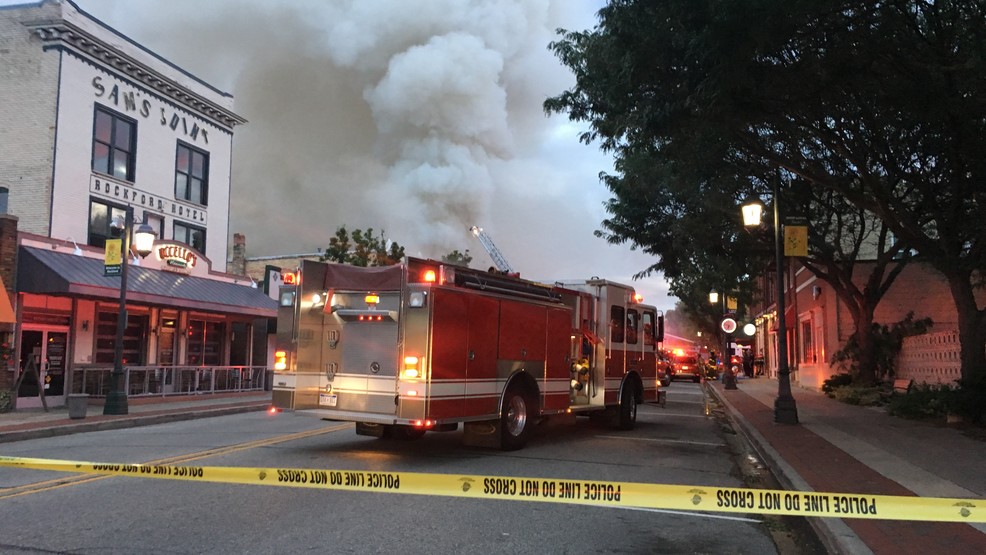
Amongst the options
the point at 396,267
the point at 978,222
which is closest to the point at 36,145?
the point at 396,267

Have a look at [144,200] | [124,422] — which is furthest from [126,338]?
[124,422]

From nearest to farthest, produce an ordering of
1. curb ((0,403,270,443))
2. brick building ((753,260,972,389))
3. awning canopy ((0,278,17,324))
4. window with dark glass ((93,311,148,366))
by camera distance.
Result: curb ((0,403,270,443)), awning canopy ((0,278,17,324)), window with dark glass ((93,311,148,366)), brick building ((753,260,972,389))

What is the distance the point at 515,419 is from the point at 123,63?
16.9 meters

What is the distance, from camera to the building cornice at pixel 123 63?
61.5 ft

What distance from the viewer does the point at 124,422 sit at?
14.6 meters

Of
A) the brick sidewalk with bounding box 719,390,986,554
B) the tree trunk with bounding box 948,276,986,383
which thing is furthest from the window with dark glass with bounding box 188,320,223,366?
the tree trunk with bounding box 948,276,986,383

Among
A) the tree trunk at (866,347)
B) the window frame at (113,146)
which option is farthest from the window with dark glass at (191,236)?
the tree trunk at (866,347)

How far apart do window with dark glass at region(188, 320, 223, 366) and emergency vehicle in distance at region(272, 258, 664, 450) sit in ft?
47.7

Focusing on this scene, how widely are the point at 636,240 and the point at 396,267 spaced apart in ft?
53.8

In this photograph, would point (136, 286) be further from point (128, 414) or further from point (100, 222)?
point (128, 414)

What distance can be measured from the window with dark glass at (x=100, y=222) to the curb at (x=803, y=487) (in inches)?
665

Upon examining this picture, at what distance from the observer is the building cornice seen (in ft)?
61.5

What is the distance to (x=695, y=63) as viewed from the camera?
10312 mm

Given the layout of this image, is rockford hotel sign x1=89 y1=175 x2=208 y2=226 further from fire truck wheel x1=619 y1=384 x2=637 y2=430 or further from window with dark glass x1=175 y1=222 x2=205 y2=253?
fire truck wheel x1=619 y1=384 x2=637 y2=430
